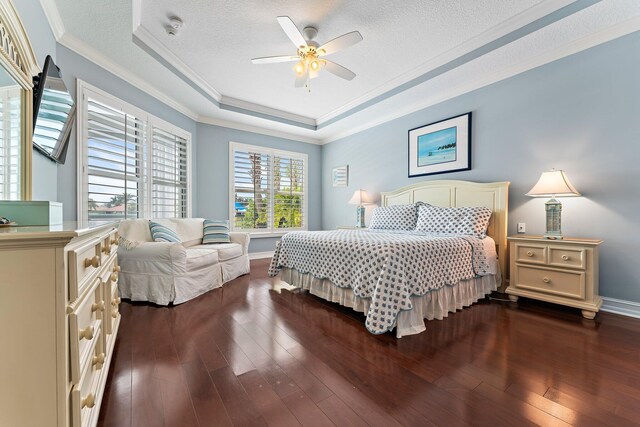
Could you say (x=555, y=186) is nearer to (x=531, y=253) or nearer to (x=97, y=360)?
(x=531, y=253)

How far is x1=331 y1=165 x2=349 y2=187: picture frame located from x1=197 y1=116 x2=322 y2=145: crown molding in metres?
0.86

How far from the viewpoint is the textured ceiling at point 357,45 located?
2.35m

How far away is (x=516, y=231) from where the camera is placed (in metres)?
3.09

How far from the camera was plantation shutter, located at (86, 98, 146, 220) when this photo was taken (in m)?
2.85

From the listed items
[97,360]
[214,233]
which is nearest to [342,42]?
[97,360]

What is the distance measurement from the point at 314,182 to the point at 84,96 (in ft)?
Answer: 13.3

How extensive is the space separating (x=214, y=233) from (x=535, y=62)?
175 inches

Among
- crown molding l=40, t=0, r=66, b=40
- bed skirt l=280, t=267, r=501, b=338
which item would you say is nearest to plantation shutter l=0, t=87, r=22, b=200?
crown molding l=40, t=0, r=66, b=40

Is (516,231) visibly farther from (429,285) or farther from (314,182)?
(314,182)

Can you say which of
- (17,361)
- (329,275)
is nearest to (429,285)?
(329,275)

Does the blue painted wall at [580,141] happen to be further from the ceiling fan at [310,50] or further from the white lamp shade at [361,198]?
the ceiling fan at [310,50]

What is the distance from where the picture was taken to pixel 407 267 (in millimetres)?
2135

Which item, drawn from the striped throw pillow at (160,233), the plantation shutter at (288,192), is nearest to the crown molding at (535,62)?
the plantation shutter at (288,192)

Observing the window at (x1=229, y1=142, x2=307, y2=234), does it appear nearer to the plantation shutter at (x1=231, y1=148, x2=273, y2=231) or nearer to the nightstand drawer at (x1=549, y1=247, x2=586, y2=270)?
the plantation shutter at (x1=231, y1=148, x2=273, y2=231)
